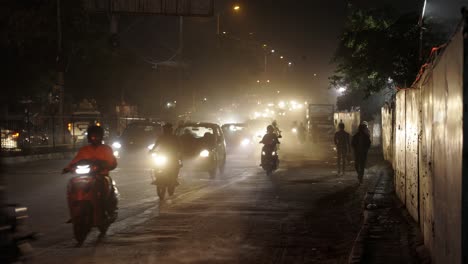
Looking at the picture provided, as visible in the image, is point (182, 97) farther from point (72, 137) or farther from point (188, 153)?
point (188, 153)

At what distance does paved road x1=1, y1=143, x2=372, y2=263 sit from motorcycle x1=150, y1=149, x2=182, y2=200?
1.22 ft

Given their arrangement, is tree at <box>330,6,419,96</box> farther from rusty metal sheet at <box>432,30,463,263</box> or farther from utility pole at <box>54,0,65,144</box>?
rusty metal sheet at <box>432,30,463,263</box>

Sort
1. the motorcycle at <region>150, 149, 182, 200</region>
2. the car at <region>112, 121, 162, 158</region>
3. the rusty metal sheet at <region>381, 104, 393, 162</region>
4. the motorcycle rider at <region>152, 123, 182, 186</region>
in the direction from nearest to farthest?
the motorcycle at <region>150, 149, 182, 200</region>, the motorcycle rider at <region>152, 123, 182, 186</region>, the rusty metal sheet at <region>381, 104, 393, 162</region>, the car at <region>112, 121, 162, 158</region>

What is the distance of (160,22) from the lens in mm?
63750

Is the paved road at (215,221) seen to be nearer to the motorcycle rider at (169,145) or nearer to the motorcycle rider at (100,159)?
the motorcycle rider at (100,159)

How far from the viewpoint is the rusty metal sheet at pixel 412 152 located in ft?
35.9

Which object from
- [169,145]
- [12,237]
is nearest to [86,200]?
[12,237]

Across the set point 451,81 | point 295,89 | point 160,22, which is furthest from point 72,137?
point 295,89

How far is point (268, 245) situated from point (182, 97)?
68478 millimetres

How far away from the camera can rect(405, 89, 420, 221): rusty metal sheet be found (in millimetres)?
10953

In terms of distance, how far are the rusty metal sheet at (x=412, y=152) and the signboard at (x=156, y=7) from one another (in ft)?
44.2

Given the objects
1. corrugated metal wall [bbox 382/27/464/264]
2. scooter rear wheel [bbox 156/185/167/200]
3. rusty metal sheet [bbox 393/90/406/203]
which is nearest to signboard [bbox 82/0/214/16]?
scooter rear wheel [bbox 156/185/167/200]

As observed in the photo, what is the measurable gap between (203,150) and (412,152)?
10.8 meters

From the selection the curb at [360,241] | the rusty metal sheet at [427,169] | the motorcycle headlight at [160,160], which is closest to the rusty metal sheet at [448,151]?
the rusty metal sheet at [427,169]
